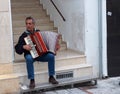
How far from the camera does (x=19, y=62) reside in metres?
6.45

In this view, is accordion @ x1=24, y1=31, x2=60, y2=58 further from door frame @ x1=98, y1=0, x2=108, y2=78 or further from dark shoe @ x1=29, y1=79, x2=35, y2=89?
door frame @ x1=98, y1=0, x2=108, y2=78

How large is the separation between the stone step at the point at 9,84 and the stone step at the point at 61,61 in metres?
0.36

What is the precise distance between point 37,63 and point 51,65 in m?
0.39

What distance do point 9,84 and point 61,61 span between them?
1.31 m

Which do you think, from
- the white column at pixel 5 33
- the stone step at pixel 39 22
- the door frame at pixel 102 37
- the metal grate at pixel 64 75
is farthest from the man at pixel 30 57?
the stone step at pixel 39 22

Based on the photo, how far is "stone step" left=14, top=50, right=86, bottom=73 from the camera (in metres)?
6.40

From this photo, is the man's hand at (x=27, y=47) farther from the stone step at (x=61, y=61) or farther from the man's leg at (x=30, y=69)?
the stone step at (x=61, y=61)

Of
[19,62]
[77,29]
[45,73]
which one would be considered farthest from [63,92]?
[77,29]

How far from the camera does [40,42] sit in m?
6.05


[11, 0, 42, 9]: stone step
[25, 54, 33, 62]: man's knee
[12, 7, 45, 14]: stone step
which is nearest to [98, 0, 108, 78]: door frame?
[25, 54, 33, 62]: man's knee

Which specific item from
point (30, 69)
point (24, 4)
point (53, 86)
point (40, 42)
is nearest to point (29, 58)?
point (30, 69)

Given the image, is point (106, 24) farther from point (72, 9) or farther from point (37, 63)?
point (37, 63)

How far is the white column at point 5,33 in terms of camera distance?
6016 mm

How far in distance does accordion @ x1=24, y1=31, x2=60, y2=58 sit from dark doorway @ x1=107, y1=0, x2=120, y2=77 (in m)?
1.41
